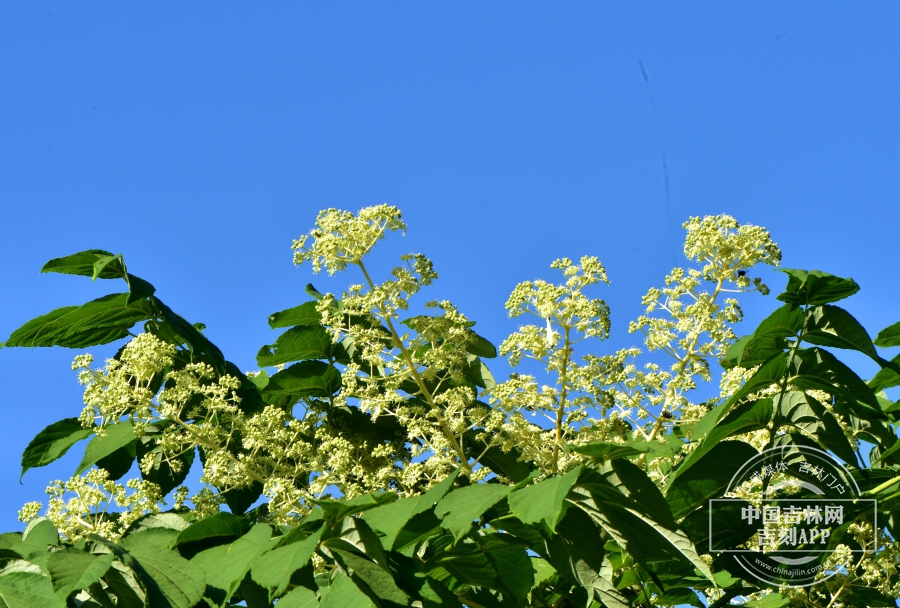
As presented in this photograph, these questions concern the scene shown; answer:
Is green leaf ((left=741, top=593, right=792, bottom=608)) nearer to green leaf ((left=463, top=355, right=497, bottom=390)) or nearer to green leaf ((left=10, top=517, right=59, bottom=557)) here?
green leaf ((left=463, top=355, right=497, bottom=390))

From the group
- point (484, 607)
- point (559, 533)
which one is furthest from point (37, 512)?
point (559, 533)

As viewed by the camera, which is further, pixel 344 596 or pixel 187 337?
pixel 187 337

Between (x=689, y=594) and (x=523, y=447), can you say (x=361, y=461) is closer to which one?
(x=523, y=447)

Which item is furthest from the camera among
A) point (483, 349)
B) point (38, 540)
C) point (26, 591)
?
point (483, 349)

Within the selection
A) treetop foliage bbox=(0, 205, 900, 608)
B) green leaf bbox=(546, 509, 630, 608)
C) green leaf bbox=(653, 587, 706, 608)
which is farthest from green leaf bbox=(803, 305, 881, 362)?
green leaf bbox=(546, 509, 630, 608)

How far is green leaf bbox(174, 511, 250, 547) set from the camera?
2.80m

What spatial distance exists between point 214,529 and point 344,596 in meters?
0.55

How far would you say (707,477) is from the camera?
323 cm

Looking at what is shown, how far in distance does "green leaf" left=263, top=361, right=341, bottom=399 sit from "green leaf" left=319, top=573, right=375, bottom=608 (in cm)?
165

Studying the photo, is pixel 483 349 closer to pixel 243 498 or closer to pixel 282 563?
pixel 243 498

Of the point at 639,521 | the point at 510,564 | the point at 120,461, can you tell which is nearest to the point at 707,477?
the point at 639,521

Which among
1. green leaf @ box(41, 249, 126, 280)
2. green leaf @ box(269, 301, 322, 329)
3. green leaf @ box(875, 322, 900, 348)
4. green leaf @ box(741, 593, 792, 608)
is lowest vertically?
green leaf @ box(741, 593, 792, 608)

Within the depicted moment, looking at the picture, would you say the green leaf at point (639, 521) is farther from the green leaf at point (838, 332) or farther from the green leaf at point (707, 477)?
the green leaf at point (838, 332)
